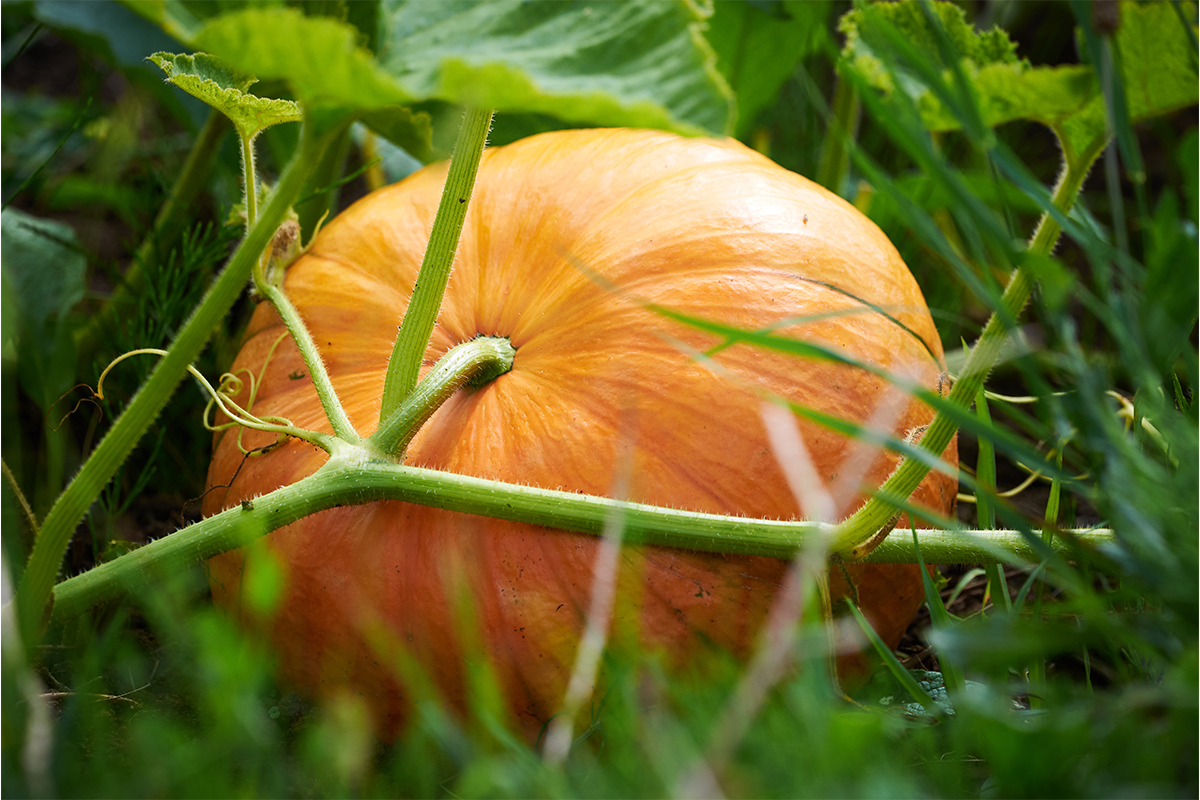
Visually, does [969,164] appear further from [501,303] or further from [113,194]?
[113,194]

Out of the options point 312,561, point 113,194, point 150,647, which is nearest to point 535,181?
point 312,561

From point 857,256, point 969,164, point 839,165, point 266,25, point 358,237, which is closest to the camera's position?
point 266,25

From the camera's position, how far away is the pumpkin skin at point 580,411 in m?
0.88

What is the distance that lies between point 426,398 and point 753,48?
1.11m

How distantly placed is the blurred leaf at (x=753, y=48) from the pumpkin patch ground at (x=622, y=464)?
424 mm

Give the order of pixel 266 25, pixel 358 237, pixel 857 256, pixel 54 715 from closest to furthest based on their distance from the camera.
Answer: pixel 266 25 → pixel 54 715 → pixel 857 256 → pixel 358 237

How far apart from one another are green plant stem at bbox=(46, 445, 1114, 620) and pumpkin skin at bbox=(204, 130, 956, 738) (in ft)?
0.22

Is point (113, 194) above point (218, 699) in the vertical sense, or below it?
below

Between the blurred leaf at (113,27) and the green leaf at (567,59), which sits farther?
the blurred leaf at (113,27)

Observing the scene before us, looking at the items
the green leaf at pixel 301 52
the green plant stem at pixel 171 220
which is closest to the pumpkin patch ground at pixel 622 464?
the green leaf at pixel 301 52

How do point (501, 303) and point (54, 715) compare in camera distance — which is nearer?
point (54, 715)

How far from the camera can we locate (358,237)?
1108mm

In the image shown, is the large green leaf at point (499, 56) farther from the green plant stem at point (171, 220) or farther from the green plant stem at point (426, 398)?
the green plant stem at point (171, 220)

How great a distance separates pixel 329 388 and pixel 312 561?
0.17 metres
